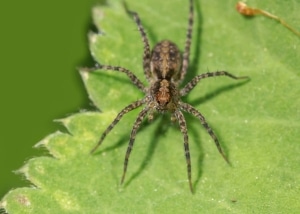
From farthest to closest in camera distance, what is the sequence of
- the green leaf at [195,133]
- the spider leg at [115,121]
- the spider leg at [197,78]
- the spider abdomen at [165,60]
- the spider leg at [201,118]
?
the spider abdomen at [165,60] < the spider leg at [197,78] < the spider leg at [115,121] < the spider leg at [201,118] < the green leaf at [195,133]

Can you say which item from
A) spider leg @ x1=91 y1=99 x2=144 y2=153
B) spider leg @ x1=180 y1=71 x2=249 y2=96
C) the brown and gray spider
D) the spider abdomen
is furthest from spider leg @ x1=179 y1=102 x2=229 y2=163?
spider leg @ x1=91 y1=99 x2=144 y2=153

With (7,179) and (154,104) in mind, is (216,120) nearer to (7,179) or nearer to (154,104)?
(154,104)

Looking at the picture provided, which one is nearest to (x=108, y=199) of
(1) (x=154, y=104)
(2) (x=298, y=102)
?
(1) (x=154, y=104)

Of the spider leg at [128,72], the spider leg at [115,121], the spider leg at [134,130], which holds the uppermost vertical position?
the spider leg at [128,72]

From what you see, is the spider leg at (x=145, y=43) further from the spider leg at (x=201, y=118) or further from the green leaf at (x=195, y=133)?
the spider leg at (x=201, y=118)

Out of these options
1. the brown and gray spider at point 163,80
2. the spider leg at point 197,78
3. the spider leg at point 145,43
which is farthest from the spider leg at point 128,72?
the spider leg at point 197,78

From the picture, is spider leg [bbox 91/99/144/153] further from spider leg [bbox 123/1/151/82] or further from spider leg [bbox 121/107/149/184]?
spider leg [bbox 123/1/151/82]
